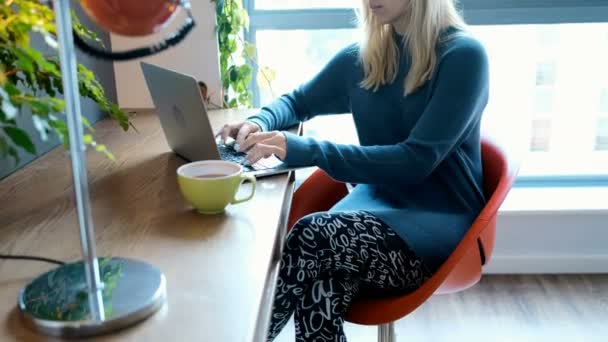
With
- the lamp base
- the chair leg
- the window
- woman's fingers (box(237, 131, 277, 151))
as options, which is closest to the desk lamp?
the lamp base

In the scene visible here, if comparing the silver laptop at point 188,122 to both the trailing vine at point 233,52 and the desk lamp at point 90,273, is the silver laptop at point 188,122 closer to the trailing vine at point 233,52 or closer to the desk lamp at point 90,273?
the desk lamp at point 90,273

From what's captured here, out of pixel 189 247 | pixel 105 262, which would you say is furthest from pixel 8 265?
pixel 189 247

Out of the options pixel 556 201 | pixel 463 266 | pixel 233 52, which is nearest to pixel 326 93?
pixel 233 52

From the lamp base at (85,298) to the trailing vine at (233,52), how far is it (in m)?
1.35

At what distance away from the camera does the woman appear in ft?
4.54

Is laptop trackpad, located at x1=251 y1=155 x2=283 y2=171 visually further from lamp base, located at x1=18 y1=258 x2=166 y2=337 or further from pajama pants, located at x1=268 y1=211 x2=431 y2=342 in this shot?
lamp base, located at x1=18 y1=258 x2=166 y2=337

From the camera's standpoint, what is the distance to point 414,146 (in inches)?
55.1

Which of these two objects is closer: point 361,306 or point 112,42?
point 361,306

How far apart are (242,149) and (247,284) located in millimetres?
583

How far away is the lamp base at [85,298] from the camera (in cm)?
73

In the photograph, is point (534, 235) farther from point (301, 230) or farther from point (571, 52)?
point (301, 230)

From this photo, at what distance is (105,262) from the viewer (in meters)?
0.88

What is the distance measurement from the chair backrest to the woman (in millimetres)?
44

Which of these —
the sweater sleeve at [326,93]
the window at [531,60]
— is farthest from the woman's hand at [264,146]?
the window at [531,60]
